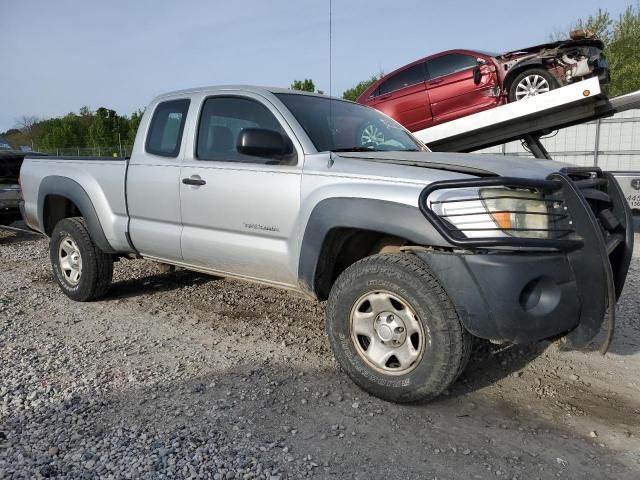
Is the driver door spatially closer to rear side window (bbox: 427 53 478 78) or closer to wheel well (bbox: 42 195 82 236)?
wheel well (bbox: 42 195 82 236)

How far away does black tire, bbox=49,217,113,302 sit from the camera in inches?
191

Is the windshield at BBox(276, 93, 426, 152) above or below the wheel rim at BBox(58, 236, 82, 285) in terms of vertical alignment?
above

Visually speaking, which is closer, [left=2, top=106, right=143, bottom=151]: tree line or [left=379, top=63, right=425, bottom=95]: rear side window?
[left=379, top=63, right=425, bottom=95]: rear side window

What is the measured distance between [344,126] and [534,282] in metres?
1.86

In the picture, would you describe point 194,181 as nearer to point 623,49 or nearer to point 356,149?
point 356,149

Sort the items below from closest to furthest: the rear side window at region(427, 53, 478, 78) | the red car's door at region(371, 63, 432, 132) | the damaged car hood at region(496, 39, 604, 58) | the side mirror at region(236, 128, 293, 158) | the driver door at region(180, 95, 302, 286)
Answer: the side mirror at region(236, 128, 293, 158) → the driver door at region(180, 95, 302, 286) → the damaged car hood at region(496, 39, 604, 58) → the rear side window at region(427, 53, 478, 78) → the red car's door at region(371, 63, 432, 132)

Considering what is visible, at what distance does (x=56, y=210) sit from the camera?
5355mm

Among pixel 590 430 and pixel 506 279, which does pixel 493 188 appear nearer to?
pixel 506 279

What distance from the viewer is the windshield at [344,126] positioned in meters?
3.61

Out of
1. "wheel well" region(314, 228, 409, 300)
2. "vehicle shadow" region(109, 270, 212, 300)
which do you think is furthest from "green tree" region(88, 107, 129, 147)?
"wheel well" region(314, 228, 409, 300)

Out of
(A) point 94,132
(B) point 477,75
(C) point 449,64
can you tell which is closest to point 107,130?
(A) point 94,132

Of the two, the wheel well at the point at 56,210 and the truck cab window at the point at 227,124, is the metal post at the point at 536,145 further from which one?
the wheel well at the point at 56,210

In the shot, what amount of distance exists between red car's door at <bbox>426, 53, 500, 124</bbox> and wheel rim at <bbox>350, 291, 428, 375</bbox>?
4.97m

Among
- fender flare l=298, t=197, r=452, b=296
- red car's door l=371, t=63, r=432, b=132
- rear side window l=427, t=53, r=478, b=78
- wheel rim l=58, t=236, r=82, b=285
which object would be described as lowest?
wheel rim l=58, t=236, r=82, b=285
